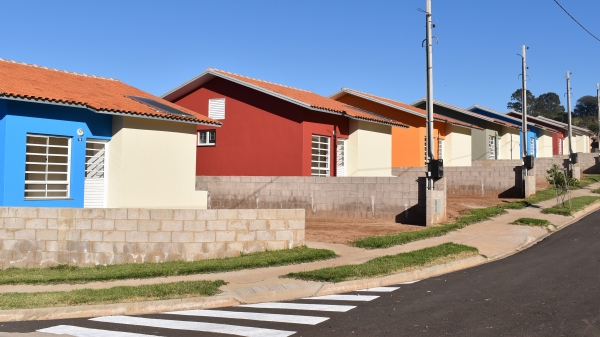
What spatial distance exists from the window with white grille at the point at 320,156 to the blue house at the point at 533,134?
2151 cm

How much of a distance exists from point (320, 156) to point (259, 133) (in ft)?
8.34

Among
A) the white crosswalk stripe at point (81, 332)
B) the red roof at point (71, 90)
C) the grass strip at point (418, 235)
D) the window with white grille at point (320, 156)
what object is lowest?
the white crosswalk stripe at point (81, 332)

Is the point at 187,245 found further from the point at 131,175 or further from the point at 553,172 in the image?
the point at 553,172

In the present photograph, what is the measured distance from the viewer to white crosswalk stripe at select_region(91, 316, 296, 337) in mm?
7404

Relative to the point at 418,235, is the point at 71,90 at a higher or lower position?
higher

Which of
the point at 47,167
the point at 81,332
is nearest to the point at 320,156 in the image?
the point at 47,167

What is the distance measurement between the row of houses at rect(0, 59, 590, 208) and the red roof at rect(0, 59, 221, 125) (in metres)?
0.05

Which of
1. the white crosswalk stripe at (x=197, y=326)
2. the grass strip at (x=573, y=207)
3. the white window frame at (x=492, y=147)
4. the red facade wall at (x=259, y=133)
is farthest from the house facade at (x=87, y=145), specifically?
the white window frame at (x=492, y=147)

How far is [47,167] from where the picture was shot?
53.2ft

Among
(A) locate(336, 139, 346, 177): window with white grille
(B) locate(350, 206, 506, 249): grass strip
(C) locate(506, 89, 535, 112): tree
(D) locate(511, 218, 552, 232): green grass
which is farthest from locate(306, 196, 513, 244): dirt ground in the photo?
(C) locate(506, 89, 535, 112): tree

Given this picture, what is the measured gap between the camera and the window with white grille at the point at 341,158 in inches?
960

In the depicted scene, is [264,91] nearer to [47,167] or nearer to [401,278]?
[47,167]

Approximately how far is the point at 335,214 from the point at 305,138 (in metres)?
3.99

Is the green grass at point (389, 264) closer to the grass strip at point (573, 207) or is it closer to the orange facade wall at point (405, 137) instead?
the grass strip at point (573, 207)
